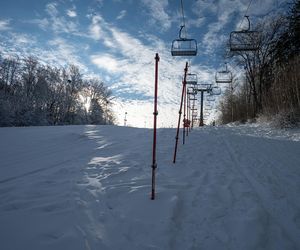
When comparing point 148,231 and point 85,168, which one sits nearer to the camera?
point 148,231

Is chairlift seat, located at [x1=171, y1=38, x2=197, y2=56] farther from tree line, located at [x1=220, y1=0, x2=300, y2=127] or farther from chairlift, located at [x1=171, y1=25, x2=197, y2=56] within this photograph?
tree line, located at [x1=220, y1=0, x2=300, y2=127]

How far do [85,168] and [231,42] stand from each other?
30.0 ft

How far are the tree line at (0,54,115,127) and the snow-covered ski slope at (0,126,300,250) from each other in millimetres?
33131

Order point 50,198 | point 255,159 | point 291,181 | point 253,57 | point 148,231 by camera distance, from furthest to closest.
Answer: point 253,57 < point 255,159 < point 291,181 < point 50,198 < point 148,231

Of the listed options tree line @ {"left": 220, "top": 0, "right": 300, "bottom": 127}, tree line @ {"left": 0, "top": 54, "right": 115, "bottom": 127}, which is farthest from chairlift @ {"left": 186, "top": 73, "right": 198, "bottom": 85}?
tree line @ {"left": 0, "top": 54, "right": 115, "bottom": 127}

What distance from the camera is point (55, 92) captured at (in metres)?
48.0

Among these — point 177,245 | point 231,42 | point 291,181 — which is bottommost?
point 177,245

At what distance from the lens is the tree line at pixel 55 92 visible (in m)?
43.4

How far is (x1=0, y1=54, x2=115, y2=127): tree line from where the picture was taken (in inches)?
1708

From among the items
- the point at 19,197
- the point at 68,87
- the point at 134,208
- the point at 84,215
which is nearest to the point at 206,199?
the point at 134,208

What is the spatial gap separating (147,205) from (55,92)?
4925 cm

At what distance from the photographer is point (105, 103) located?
2298 inches

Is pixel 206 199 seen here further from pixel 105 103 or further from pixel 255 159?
pixel 105 103

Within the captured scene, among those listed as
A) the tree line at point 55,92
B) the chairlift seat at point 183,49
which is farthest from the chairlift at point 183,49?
the tree line at point 55,92
